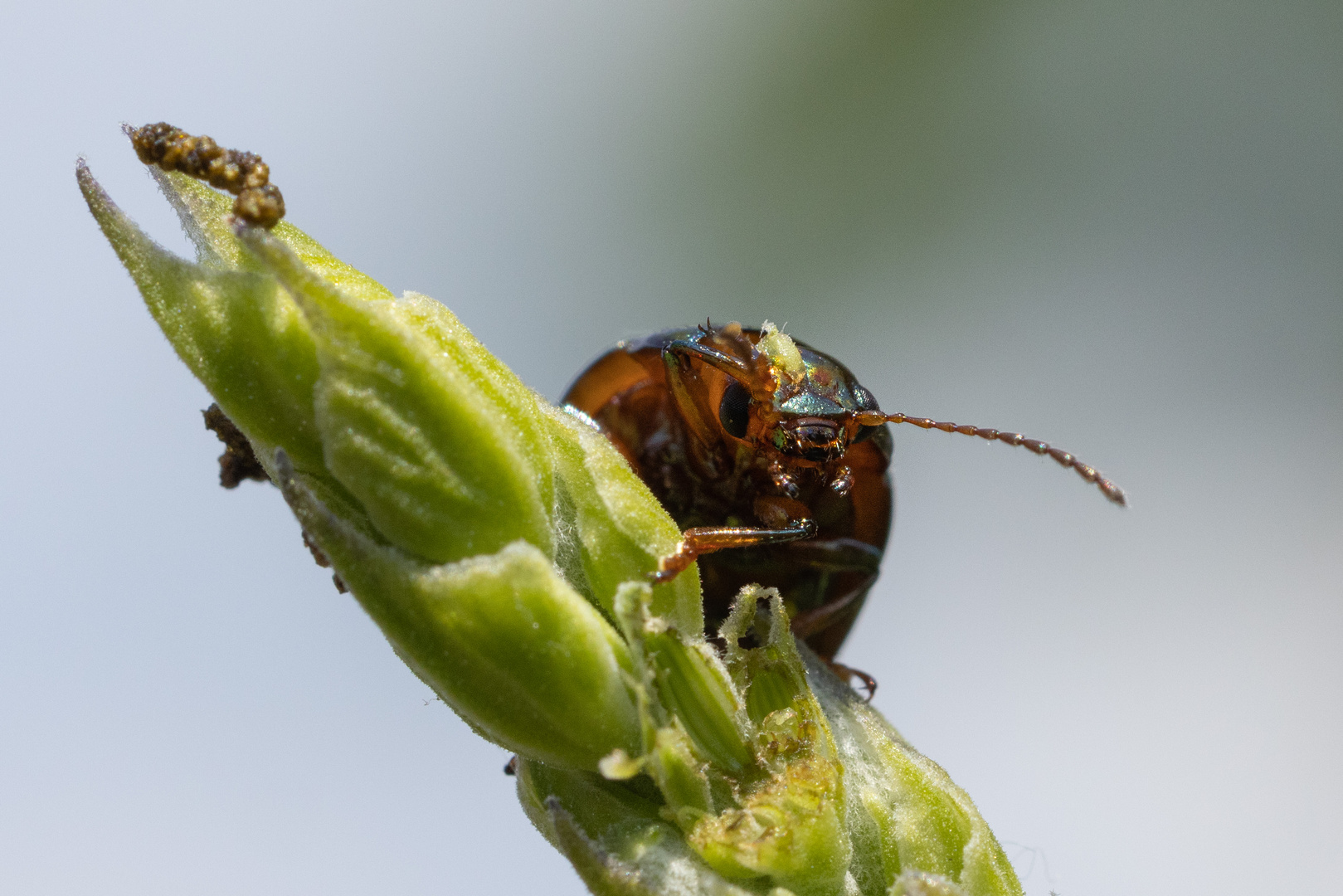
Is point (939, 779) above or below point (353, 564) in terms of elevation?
below

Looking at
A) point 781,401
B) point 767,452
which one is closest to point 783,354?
point 781,401

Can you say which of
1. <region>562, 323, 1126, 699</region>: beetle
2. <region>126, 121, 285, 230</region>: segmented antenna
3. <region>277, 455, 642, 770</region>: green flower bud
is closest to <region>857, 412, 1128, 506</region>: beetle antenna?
<region>562, 323, 1126, 699</region>: beetle

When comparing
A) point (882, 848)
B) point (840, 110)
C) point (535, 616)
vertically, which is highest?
point (840, 110)

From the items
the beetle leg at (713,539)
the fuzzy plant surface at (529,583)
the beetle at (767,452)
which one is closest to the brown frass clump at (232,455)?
the fuzzy plant surface at (529,583)

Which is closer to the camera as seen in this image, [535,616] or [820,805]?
[535,616]

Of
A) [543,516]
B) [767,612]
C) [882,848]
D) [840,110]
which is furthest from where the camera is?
[840,110]

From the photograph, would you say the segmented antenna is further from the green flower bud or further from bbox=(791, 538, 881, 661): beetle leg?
bbox=(791, 538, 881, 661): beetle leg

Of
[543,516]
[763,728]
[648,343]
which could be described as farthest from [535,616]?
[648,343]

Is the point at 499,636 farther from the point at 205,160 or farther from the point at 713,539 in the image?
the point at 205,160

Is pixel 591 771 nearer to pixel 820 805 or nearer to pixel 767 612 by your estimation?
pixel 820 805
